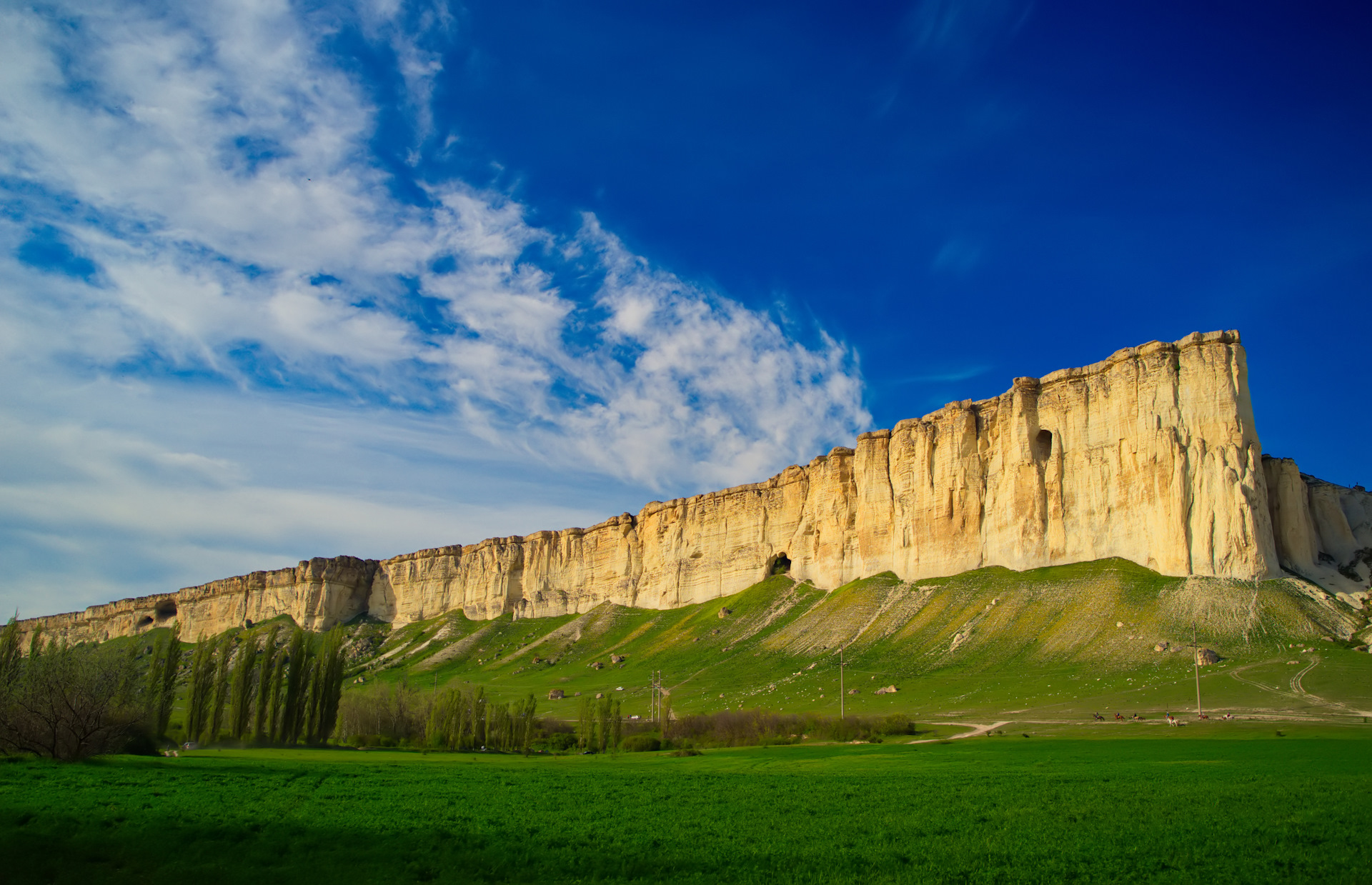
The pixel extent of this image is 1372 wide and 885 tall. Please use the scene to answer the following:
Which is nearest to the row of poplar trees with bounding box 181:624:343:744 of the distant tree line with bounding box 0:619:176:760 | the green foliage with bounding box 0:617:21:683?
the green foliage with bounding box 0:617:21:683

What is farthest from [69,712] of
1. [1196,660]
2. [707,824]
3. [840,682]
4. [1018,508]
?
[1018,508]

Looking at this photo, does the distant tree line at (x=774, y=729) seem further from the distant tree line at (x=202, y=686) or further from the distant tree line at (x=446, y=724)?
the distant tree line at (x=202, y=686)

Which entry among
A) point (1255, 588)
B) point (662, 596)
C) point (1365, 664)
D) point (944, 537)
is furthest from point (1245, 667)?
point (662, 596)

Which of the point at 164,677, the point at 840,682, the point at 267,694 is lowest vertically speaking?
the point at 267,694

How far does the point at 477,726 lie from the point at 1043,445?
75.6 meters

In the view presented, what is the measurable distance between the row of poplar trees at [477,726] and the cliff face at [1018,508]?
62.1m

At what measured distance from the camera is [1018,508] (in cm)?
10150

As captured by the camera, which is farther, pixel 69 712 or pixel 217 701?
pixel 217 701

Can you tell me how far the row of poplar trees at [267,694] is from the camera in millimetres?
65875

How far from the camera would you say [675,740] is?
206ft

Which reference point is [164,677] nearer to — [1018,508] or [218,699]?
[218,699]

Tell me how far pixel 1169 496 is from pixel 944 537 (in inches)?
1110

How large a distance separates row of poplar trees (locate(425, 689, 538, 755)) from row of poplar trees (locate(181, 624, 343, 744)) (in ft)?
36.7

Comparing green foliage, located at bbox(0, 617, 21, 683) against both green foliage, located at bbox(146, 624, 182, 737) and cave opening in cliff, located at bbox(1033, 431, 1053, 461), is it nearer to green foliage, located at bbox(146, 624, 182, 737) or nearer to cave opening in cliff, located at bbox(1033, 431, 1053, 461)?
green foliage, located at bbox(146, 624, 182, 737)
